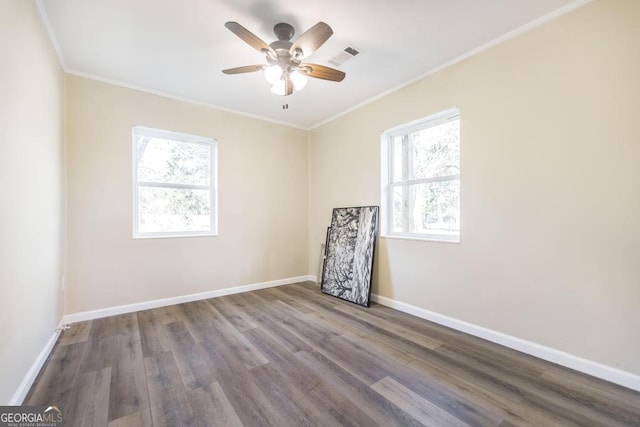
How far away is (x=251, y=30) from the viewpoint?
7.52 ft

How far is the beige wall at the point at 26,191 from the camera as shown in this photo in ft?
Answer: 4.93

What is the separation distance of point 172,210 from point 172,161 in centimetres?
66

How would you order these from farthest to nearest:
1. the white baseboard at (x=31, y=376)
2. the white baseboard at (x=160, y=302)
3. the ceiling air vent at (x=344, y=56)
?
the white baseboard at (x=160, y=302) < the ceiling air vent at (x=344, y=56) < the white baseboard at (x=31, y=376)

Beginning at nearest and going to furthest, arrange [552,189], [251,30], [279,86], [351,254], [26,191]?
[26,191] < [552,189] < [251,30] < [279,86] < [351,254]

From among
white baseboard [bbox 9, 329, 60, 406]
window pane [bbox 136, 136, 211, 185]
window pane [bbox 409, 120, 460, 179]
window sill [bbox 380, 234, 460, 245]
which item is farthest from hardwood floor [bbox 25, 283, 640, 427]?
window pane [bbox 136, 136, 211, 185]

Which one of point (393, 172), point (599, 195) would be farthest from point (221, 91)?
point (599, 195)

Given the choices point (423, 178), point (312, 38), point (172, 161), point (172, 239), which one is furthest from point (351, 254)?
point (172, 161)

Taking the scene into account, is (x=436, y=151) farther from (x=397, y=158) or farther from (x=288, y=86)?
(x=288, y=86)

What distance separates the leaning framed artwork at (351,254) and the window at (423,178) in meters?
0.28

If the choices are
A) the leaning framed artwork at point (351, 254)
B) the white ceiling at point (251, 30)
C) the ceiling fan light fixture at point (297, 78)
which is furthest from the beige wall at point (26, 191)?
the leaning framed artwork at point (351, 254)

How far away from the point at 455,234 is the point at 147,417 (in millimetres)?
2899

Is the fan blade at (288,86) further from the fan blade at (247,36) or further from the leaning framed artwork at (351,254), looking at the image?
the leaning framed artwork at (351,254)

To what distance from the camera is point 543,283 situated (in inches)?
84.7

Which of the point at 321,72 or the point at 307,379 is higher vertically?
the point at 321,72
